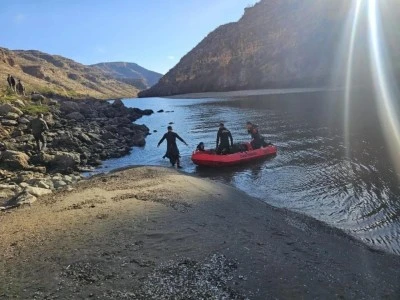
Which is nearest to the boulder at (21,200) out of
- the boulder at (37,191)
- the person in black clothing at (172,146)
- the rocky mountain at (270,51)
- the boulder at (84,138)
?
the boulder at (37,191)

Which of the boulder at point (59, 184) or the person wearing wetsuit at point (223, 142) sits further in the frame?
the person wearing wetsuit at point (223, 142)

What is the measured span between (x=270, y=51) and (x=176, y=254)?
132 metres

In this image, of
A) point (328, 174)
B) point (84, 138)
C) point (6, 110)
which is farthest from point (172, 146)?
point (6, 110)

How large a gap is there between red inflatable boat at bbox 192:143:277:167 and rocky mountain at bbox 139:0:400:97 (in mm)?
87315

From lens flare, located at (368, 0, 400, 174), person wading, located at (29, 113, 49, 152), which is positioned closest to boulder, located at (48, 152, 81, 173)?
person wading, located at (29, 113, 49, 152)

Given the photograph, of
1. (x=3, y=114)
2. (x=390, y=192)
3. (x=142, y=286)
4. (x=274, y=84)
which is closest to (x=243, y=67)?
(x=274, y=84)

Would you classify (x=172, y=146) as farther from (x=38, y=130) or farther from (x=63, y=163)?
(x=38, y=130)

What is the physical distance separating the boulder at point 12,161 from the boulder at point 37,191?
4.70 meters

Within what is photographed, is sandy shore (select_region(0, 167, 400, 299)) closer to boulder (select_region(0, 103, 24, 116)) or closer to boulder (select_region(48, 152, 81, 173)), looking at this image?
boulder (select_region(48, 152, 81, 173))

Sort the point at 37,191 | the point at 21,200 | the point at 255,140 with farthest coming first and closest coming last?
1. the point at 255,140
2. the point at 37,191
3. the point at 21,200

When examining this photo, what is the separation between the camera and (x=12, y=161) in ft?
59.4

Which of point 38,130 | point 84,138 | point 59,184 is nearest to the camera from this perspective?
point 59,184

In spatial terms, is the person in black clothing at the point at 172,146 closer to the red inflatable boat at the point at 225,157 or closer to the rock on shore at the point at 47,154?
the red inflatable boat at the point at 225,157

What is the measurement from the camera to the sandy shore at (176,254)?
22.6 feet
